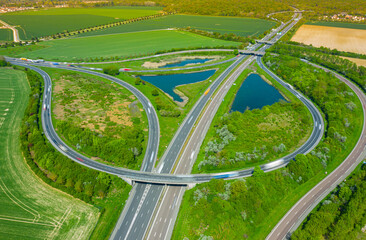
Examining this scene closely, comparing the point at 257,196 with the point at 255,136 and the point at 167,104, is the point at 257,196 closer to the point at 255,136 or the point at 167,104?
the point at 255,136

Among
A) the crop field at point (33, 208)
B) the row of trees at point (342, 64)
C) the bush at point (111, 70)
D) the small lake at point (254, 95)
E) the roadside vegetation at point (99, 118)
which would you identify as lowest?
the crop field at point (33, 208)

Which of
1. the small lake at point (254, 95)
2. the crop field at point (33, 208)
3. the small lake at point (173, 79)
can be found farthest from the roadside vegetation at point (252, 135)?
the crop field at point (33, 208)

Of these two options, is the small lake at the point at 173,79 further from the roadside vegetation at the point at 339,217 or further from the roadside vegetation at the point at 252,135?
the roadside vegetation at the point at 339,217

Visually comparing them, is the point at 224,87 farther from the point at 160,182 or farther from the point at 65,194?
the point at 65,194

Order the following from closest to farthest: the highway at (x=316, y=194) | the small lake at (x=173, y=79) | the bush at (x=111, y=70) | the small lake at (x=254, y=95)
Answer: the highway at (x=316, y=194), the small lake at (x=254, y=95), the small lake at (x=173, y=79), the bush at (x=111, y=70)

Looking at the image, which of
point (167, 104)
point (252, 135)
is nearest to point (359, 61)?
point (252, 135)

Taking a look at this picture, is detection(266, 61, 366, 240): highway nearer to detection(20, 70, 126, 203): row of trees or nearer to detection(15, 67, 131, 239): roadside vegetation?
detection(15, 67, 131, 239): roadside vegetation
